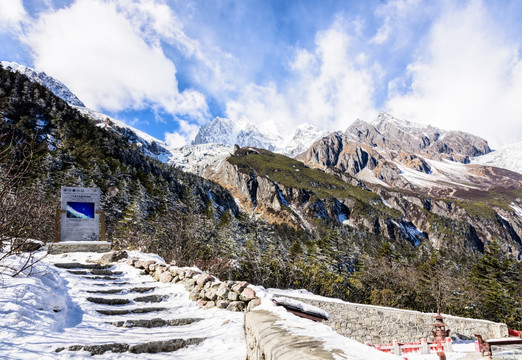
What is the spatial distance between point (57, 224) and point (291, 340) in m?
13.7

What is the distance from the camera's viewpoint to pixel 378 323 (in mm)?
16094

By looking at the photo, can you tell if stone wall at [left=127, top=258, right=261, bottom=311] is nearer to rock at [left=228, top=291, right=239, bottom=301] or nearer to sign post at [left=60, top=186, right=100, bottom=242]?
rock at [left=228, top=291, right=239, bottom=301]

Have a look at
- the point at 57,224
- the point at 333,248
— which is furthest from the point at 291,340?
the point at 333,248

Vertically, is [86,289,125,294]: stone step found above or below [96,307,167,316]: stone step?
above

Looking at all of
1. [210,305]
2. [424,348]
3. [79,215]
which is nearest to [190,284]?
[210,305]

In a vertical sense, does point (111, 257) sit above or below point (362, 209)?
below

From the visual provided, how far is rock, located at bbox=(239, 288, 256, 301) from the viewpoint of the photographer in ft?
18.9

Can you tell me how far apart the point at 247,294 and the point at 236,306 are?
0.32m

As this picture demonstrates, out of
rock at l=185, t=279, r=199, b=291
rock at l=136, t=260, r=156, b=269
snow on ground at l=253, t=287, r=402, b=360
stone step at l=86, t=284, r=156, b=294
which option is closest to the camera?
snow on ground at l=253, t=287, r=402, b=360

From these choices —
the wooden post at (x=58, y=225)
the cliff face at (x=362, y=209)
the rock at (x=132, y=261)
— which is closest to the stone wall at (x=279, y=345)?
the rock at (x=132, y=261)

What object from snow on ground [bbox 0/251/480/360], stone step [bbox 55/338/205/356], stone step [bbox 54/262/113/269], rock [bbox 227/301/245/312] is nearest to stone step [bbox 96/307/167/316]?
snow on ground [bbox 0/251/480/360]

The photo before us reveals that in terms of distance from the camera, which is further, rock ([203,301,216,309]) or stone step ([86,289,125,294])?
stone step ([86,289,125,294])

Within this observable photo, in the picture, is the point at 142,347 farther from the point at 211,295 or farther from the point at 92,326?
the point at 211,295

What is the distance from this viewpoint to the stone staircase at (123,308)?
395cm
